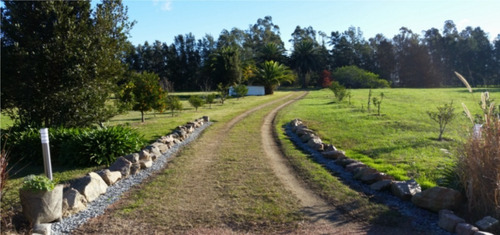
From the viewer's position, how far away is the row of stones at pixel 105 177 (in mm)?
5393

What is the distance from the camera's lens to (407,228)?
471 centimetres

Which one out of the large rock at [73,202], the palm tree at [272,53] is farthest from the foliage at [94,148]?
the palm tree at [272,53]

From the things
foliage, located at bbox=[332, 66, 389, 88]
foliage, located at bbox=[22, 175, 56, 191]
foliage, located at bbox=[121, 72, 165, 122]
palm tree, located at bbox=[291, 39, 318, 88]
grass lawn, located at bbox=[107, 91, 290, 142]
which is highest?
palm tree, located at bbox=[291, 39, 318, 88]

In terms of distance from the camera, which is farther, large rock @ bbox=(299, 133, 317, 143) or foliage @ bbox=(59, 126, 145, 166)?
large rock @ bbox=(299, 133, 317, 143)

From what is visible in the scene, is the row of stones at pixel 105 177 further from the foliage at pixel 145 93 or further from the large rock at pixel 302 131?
the foliage at pixel 145 93

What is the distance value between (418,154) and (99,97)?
8865 millimetres

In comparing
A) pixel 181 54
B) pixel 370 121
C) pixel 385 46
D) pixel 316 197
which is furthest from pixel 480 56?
pixel 316 197

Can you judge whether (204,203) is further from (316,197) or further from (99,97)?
(99,97)

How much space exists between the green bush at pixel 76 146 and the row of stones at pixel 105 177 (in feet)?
2.26

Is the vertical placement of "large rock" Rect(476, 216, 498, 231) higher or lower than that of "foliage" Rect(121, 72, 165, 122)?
lower

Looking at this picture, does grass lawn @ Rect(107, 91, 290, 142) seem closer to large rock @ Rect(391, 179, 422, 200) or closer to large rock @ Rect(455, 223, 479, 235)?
large rock @ Rect(391, 179, 422, 200)

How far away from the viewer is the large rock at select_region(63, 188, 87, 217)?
520 centimetres

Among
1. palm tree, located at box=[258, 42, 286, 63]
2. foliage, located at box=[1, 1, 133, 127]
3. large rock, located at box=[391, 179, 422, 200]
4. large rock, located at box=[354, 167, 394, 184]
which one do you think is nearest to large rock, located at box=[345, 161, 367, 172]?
large rock, located at box=[354, 167, 394, 184]

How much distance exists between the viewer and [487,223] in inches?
171
